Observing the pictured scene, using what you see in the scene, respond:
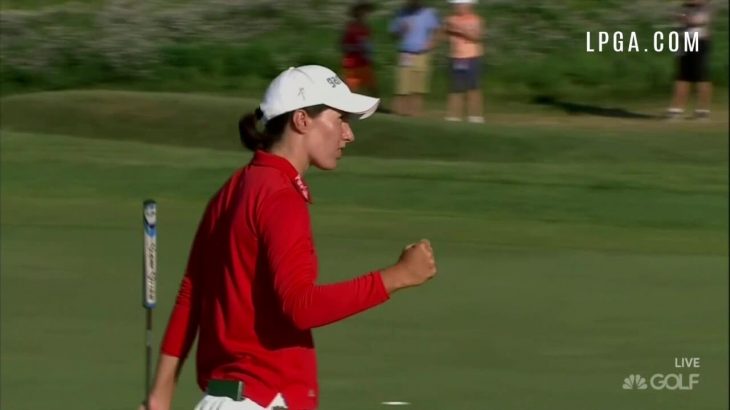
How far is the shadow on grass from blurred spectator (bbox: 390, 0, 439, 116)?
2547mm

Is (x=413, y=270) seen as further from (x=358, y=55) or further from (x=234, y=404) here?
(x=358, y=55)

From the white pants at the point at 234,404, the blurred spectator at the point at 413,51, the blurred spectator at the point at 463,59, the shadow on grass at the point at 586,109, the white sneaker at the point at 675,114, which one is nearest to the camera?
the white pants at the point at 234,404

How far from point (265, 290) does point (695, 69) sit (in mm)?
14569

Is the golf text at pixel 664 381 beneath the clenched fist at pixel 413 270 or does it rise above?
beneath

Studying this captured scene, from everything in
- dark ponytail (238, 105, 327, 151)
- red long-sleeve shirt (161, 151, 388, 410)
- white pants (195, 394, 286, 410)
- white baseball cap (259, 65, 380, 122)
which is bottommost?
white pants (195, 394, 286, 410)

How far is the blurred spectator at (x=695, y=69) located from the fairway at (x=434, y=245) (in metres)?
0.49

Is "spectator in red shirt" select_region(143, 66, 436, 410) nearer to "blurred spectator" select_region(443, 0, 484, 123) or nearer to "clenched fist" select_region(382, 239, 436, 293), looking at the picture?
"clenched fist" select_region(382, 239, 436, 293)

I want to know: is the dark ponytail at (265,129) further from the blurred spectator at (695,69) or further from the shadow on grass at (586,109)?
the shadow on grass at (586,109)

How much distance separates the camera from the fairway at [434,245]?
728 centimetres

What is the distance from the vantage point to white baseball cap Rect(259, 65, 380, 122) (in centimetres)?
409

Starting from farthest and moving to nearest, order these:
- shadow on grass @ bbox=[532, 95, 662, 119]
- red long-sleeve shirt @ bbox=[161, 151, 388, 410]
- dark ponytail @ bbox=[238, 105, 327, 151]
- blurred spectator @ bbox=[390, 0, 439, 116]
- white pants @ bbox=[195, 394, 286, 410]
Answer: shadow on grass @ bbox=[532, 95, 662, 119], blurred spectator @ bbox=[390, 0, 439, 116], dark ponytail @ bbox=[238, 105, 327, 151], white pants @ bbox=[195, 394, 286, 410], red long-sleeve shirt @ bbox=[161, 151, 388, 410]

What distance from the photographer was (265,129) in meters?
4.18

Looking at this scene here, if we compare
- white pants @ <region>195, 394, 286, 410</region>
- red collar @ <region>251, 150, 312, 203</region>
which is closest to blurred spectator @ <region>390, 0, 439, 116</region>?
red collar @ <region>251, 150, 312, 203</region>

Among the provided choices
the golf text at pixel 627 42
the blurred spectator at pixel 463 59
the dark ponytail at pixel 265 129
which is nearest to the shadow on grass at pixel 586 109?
the golf text at pixel 627 42
